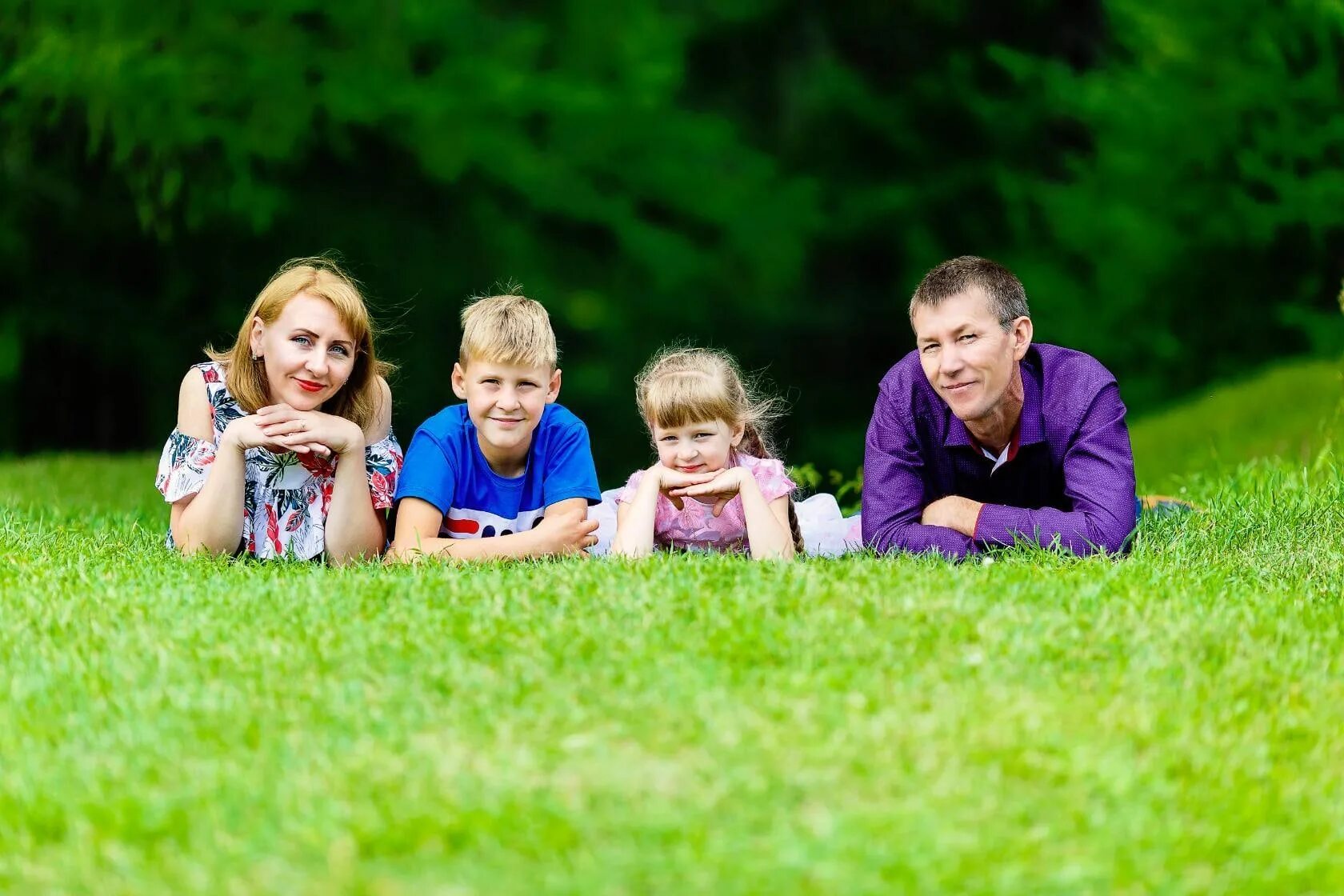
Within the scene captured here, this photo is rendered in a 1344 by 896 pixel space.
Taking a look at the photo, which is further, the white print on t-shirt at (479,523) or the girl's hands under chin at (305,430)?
the white print on t-shirt at (479,523)

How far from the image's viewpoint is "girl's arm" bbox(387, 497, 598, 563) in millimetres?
5902

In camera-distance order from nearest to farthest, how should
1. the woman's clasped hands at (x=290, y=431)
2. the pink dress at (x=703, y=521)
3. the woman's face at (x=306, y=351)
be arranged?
the woman's clasped hands at (x=290, y=431) < the woman's face at (x=306, y=351) < the pink dress at (x=703, y=521)

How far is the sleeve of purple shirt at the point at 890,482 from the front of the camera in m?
6.00

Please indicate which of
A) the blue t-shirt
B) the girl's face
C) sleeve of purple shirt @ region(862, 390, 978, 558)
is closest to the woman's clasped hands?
the blue t-shirt

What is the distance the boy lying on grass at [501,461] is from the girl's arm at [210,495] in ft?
2.21

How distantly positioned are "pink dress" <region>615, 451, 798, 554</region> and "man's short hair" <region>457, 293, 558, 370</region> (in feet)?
2.26

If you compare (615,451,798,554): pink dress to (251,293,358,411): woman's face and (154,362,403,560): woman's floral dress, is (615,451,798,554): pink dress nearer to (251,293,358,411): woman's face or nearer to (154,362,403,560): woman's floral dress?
(154,362,403,560): woman's floral dress

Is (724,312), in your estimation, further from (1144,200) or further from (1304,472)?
(1304,472)

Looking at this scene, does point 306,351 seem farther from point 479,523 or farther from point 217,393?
point 479,523

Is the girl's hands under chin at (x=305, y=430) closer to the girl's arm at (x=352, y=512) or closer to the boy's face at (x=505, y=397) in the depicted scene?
the girl's arm at (x=352, y=512)

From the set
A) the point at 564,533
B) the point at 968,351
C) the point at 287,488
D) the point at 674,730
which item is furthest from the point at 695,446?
the point at 674,730

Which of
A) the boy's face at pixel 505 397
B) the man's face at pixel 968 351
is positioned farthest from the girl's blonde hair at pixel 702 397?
the man's face at pixel 968 351

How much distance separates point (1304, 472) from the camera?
7.68 meters

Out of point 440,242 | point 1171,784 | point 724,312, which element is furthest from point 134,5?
point 1171,784
